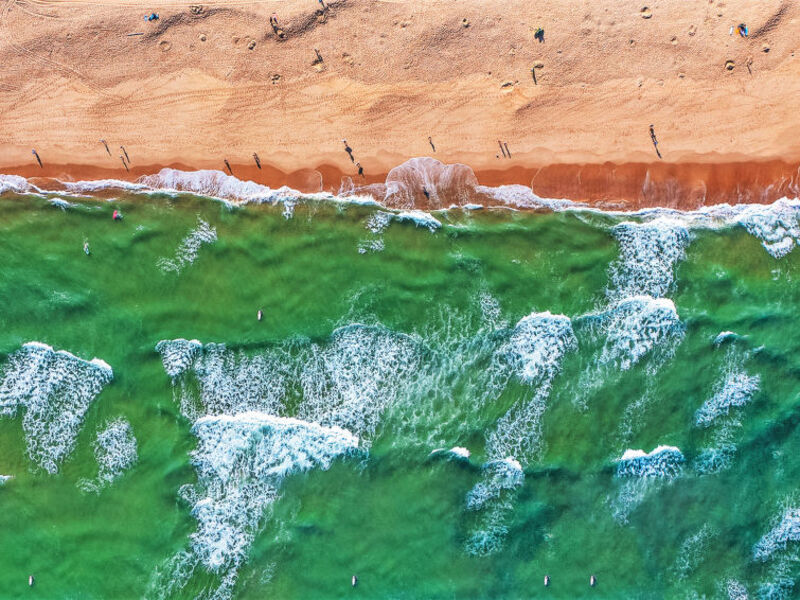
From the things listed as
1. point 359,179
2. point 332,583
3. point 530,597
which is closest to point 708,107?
point 359,179

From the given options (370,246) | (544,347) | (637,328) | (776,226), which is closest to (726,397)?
(637,328)

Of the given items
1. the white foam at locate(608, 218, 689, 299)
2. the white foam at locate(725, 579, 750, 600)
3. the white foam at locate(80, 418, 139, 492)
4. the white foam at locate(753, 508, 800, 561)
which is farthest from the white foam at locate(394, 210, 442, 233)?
the white foam at locate(725, 579, 750, 600)

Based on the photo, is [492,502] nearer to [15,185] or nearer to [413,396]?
[413,396]

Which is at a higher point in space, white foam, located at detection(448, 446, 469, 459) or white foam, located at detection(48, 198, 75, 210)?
white foam, located at detection(48, 198, 75, 210)

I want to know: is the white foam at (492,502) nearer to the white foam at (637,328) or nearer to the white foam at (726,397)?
the white foam at (637,328)

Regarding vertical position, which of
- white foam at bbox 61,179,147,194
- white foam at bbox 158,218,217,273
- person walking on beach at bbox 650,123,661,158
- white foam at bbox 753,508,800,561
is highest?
white foam at bbox 61,179,147,194

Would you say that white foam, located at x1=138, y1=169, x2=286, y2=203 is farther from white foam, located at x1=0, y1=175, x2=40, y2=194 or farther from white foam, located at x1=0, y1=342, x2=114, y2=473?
white foam, located at x1=0, y1=342, x2=114, y2=473
